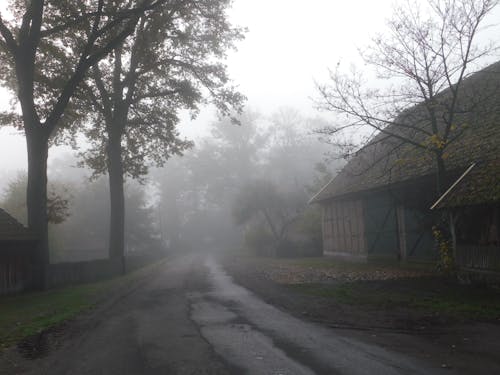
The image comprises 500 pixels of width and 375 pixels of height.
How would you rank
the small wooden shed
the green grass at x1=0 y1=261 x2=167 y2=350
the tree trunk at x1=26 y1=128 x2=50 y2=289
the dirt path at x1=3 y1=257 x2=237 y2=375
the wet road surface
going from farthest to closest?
the tree trunk at x1=26 y1=128 x2=50 y2=289 → the small wooden shed → the green grass at x1=0 y1=261 x2=167 y2=350 → the dirt path at x1=3 y1=257 x2=237 y2=375 → the wet road surface

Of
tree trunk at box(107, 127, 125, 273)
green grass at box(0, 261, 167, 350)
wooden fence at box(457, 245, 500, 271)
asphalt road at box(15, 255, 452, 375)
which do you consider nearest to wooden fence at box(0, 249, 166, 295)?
green grass at box(0, 261, 167, 350)

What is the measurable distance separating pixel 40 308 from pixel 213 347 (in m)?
8.21

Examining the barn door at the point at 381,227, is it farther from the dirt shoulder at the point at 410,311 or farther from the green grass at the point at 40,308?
the green grass at the point at 40,308

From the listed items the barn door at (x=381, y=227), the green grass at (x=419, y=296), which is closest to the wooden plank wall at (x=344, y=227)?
the barn door at (x=381, y=227)

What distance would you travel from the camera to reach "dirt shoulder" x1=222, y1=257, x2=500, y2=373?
7566mm

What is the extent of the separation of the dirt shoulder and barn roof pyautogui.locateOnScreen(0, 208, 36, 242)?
8.52 m

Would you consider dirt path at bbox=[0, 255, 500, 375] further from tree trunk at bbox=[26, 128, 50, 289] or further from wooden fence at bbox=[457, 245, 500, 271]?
tree trunk at bbox=[26, 128, 50, 289]

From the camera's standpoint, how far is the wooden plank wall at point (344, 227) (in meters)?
27.0

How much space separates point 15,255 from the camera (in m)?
18.7

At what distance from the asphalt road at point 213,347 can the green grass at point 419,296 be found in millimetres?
2852

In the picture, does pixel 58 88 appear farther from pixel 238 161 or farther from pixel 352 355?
pixel 238 161

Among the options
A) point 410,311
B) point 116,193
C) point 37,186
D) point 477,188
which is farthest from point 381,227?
point 37,186

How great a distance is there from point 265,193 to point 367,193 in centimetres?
2249

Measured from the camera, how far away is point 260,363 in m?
6.80
